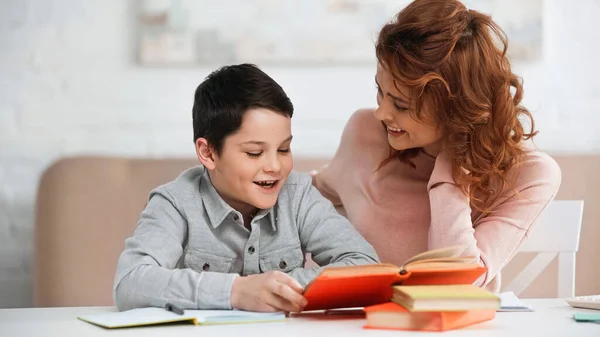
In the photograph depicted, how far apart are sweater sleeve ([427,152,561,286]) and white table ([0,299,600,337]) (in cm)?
30

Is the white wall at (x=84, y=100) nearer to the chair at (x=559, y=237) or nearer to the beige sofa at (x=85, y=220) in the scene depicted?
the beige sofa at (x=85, y=220)

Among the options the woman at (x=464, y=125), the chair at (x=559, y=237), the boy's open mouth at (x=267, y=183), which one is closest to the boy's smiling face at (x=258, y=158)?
the boy's open mouth at (x=267, y=183)

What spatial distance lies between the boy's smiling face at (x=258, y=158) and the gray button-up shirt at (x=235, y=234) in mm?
48

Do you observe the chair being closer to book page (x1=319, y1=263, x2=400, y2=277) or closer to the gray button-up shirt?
the gray button-up shirt

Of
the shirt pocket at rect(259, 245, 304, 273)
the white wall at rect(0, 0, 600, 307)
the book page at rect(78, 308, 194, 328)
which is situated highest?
the white wall at rect(0, 0, 600, 307)

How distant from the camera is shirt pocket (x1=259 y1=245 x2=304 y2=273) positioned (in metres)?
1.55

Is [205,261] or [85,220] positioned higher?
[85,220]

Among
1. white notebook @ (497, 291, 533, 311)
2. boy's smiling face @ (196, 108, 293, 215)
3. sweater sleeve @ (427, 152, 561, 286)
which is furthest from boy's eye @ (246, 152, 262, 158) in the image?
white notebook @ (497, 291, 533, 311)

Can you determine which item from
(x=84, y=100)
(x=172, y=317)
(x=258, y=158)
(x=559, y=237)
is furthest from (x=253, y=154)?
(x=84, y=100)

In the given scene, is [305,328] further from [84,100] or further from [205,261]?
[84,100]

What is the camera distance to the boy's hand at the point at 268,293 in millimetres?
1226

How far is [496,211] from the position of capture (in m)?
1.67

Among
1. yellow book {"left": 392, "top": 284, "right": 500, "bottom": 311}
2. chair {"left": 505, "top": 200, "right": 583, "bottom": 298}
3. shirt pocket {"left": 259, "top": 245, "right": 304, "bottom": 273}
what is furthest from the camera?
chair {"left": 505, "top": 200, "right": 583, "bottom": 298}

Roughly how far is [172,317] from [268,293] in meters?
0.15
